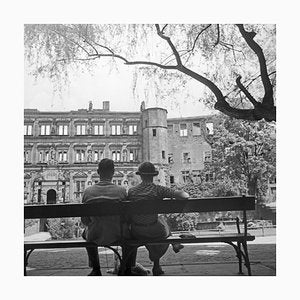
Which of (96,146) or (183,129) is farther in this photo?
(96,146)

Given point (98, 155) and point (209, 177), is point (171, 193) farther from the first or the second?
point (98, 155)

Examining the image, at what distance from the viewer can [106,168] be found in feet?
15.4

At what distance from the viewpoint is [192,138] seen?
5410 millimetres

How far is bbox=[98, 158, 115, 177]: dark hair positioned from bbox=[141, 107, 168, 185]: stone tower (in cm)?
56

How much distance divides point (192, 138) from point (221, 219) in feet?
3.69

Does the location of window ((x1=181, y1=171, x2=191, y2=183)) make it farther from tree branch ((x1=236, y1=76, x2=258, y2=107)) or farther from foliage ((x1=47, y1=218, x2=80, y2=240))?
foliage ((x1=47, y1=218, x2=80, y2=240))

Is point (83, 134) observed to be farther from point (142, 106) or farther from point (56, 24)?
point (56, 24)

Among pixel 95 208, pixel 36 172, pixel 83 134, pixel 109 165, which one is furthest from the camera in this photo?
pixel 83 134

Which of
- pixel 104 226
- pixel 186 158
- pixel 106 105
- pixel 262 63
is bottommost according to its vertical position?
pixel 104 226

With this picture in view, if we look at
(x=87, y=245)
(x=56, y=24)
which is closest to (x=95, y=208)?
(x=87, y=245)

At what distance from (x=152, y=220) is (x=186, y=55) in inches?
95.4

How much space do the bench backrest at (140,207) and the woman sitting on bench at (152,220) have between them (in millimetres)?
105

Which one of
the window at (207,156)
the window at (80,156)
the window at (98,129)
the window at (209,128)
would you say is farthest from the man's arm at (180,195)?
the window at (98,129)

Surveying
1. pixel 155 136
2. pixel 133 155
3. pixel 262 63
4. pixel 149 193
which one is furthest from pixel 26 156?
pixel 262 63
